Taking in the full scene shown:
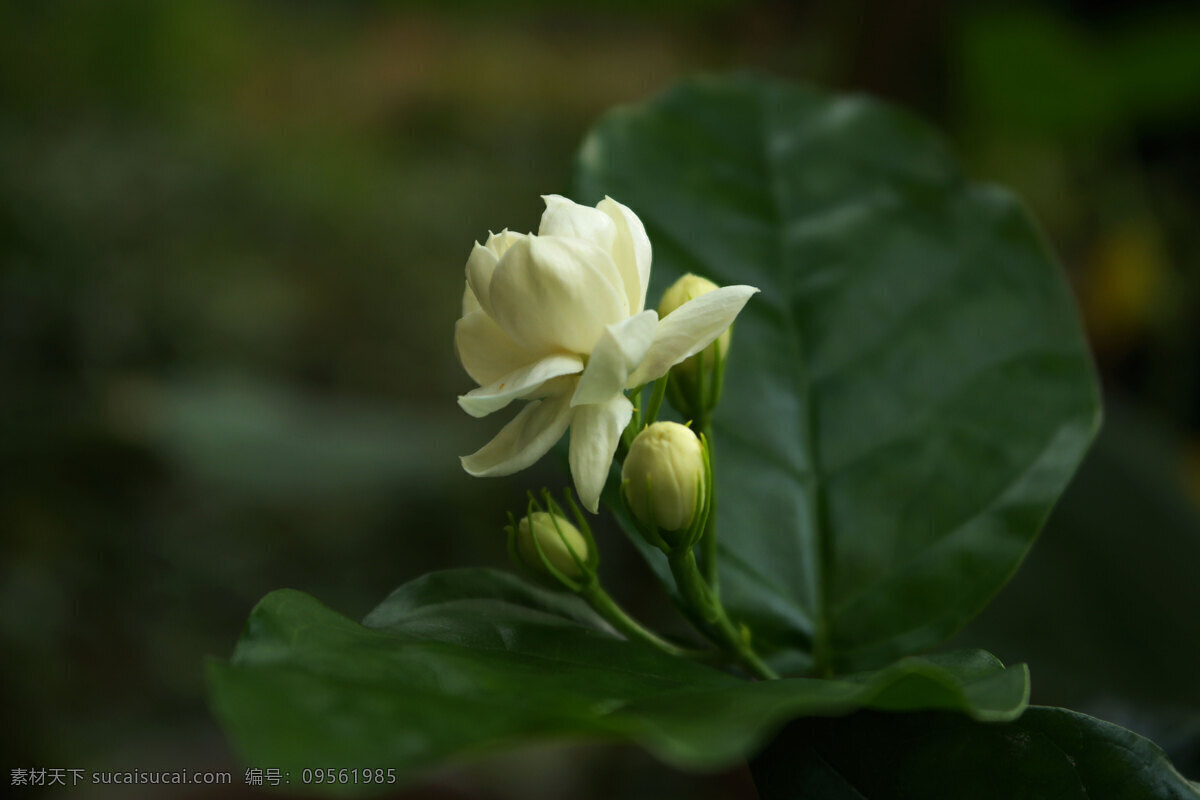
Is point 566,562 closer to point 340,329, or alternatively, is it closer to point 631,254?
point 631,254

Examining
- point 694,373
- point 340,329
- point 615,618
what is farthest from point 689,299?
point 340,329

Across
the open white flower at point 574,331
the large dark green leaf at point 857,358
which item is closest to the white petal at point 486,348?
the open white flower at point 574,331

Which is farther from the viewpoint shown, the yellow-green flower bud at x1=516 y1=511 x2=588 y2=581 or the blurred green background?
the blurred green background

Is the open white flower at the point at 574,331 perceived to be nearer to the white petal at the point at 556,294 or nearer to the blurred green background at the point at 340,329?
the white petal at the point at 556,294

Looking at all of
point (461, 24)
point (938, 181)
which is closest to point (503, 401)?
point (938, 181)

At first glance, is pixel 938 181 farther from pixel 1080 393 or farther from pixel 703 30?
pixel 703 30

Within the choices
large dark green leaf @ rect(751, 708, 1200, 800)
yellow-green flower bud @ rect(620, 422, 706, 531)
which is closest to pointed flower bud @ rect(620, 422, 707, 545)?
yellow-green flower bud @ rect(620, 422, 706, 531)

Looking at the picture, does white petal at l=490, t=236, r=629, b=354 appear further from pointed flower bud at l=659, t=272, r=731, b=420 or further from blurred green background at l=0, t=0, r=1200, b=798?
blurred green background at l=0, t=0, r=1200, b=798
